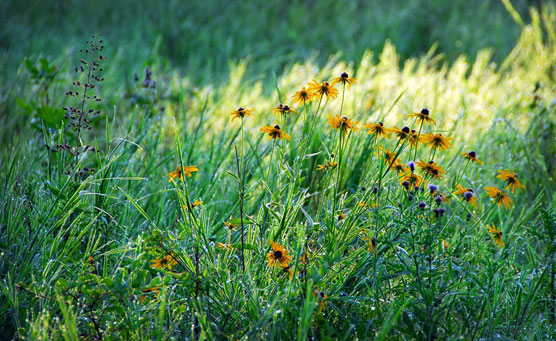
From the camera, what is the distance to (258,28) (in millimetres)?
5820

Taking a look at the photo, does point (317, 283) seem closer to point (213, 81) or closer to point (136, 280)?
point (136, 280)

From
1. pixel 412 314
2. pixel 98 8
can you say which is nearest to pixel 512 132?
pixel 412 314

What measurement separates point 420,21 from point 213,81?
283 cm

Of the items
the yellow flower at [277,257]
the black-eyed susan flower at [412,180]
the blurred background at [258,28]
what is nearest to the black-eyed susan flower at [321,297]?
the yellow flower at [277,257]

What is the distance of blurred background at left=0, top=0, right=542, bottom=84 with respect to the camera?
5043 mm

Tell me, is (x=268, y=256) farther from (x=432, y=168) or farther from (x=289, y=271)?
(x=432, y=168)

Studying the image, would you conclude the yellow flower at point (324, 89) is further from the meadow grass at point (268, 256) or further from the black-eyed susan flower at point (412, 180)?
the black-eyed susan flower at point (412, 180)

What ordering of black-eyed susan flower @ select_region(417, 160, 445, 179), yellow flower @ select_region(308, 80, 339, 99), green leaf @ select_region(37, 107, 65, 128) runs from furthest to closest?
green leaf @ select_region(37, 107, 65, 128) < yellow flower @ select_region(308, 80, 339, 99) < black-eyed susan flower @ select_region(417, 160, 445, 179)

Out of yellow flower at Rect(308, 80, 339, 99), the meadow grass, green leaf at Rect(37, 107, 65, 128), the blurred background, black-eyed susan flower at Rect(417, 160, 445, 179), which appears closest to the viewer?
the meadow grass

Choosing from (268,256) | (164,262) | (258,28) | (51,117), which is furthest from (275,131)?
(258,28)

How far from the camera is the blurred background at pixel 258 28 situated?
16.5 feet

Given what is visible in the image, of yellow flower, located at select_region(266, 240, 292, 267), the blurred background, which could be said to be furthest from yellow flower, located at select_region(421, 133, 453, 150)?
the blurred background

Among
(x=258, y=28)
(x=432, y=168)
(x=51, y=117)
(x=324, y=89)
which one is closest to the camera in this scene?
(x=432, y=168)

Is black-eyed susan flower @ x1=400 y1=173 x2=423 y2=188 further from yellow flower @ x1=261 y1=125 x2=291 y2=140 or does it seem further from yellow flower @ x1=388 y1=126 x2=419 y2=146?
yellow flower @ x1=261 y1=125 x2=291 y2=140
